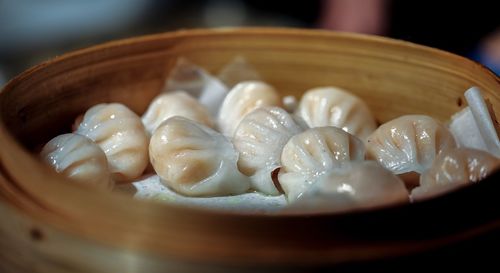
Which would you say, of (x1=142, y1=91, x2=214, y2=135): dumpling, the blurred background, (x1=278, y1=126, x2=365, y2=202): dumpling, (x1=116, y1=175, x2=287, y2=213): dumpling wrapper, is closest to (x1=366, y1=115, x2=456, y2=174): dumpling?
(x1=278, y1=126, x2=365, y2=202): dumpling

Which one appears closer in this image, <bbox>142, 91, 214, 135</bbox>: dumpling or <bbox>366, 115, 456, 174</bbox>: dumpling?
<bbox>366, 115, 456, 174</bbox>: dumpling

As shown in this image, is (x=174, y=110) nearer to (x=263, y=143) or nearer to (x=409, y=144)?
(x=263, y=143)

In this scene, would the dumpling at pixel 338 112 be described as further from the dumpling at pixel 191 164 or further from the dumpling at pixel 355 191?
the dumpling at pixel 355 191

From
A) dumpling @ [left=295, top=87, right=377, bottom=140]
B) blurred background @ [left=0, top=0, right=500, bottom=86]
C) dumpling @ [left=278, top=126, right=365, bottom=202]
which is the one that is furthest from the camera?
blurred background @ [left=0, top=0, right=500, bottom=86]

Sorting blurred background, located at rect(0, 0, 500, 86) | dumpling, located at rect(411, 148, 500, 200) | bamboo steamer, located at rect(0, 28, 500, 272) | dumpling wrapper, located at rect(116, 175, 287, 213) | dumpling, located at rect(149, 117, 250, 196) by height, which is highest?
bamboo steamer, located at rect(0, 28, 500, 272)

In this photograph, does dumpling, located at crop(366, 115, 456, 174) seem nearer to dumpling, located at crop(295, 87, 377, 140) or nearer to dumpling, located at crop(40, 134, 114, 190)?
dumpling, located at crop(295, 87, 377, 140)

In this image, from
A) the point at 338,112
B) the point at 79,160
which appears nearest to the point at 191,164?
the point at 79,160

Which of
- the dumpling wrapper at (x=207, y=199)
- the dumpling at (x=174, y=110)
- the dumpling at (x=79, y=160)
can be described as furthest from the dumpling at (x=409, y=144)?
the dumpling at (x=79, y=160)
